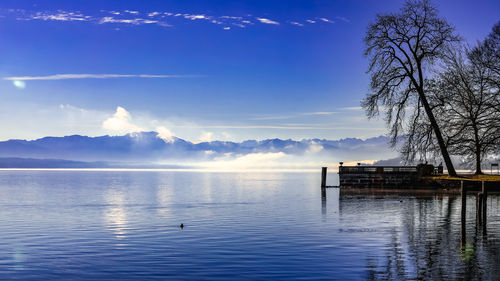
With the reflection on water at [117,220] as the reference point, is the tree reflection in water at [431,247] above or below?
above

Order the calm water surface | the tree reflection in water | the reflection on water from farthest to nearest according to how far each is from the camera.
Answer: the reflection on water < the calm water surface < the tree reflection in water

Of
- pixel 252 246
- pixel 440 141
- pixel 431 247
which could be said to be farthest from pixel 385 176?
pixel 252 246

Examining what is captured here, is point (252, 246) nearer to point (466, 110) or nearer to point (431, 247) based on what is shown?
point (431, 247)

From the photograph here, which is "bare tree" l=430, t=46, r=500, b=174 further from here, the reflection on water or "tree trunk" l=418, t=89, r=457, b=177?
the reflection on water

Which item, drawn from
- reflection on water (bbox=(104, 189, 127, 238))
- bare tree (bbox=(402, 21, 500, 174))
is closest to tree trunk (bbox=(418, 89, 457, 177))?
bare tree (bbox=(402, 21, 500, 174))

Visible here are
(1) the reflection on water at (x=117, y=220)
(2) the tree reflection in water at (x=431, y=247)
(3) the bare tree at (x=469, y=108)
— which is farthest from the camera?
(3) the bare tree at (x=469, y=108)

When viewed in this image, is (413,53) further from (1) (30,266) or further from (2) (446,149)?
(1) (30,266)

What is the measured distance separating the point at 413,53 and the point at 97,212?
35.5m

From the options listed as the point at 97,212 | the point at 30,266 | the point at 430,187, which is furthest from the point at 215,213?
the point at 430,187

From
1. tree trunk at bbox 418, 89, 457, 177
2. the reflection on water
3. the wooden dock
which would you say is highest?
tree trunk at bbox 418, 89, 457, 177

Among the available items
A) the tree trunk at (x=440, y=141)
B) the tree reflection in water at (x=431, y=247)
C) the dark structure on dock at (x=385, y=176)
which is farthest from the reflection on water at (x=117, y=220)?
the tree trunk at (x=440, y=141)

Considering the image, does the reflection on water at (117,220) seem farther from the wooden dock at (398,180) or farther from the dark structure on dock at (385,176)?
the dark structure on dock at (385,176)

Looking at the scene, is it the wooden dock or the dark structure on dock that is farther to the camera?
the dark structure on dock

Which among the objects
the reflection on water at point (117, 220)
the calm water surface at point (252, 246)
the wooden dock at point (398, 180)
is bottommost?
the reflection on water at point (117, 220)
